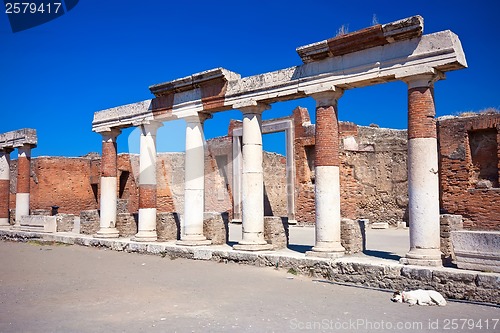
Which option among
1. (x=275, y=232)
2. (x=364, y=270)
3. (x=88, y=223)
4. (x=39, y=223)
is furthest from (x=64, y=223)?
(x=364, y=270)

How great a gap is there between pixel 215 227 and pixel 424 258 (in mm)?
5812

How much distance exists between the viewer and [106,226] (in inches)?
569

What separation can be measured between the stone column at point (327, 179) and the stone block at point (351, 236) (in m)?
0.41

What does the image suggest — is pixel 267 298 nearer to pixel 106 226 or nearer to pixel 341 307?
pixel 341 307

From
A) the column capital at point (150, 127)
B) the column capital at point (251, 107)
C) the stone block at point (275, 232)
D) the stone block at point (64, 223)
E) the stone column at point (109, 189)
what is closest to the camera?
the column capital at point (251, 107)

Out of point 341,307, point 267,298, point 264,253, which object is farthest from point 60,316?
point 264,253

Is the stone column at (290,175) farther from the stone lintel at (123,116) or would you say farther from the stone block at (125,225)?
the stone lintel at (123,116)

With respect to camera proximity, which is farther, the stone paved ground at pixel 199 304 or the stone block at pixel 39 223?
the stone block at pixel 39 223

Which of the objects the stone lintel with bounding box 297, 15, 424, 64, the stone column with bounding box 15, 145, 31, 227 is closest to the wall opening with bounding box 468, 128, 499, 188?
the stone lintel with bounding box 297, 15, 424, 64

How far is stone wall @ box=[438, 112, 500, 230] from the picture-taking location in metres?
14.0

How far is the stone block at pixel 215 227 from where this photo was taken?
39.6ft

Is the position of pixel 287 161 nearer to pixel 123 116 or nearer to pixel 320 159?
pixel 123 116

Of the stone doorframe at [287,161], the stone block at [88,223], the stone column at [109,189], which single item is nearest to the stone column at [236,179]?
the stone doorframe at [287,161]

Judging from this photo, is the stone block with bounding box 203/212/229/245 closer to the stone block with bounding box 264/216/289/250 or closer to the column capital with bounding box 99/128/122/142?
the stone block with bounding box 264/216/289/250
